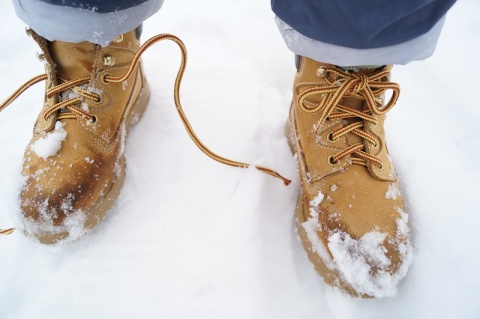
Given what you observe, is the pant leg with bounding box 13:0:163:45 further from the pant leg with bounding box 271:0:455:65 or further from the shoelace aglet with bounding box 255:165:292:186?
the shoelace aglet with bounding box 255:165:292:186

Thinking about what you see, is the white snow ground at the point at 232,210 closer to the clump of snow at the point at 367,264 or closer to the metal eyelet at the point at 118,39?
the clump of snow at the point at 367,264

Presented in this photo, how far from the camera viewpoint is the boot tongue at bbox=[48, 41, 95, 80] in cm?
72

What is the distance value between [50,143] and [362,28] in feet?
1.98

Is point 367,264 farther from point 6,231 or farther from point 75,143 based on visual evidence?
point 6,231

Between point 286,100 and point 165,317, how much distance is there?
60 cm

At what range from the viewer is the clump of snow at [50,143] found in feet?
2.41

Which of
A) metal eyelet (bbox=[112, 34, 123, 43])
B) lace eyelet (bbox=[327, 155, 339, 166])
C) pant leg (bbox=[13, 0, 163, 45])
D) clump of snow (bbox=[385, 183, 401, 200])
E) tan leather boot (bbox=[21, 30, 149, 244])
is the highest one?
pant leg (bbox=[13, 0, 163, 45])

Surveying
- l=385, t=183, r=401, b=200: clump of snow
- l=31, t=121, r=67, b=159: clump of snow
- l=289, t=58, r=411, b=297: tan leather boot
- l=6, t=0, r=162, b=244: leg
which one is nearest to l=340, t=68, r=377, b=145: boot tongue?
l=289, t=58, r=411, b=297: tan leather boot

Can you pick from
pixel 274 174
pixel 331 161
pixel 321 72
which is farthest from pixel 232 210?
pixel 321 72

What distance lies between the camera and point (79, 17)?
0.64 meters

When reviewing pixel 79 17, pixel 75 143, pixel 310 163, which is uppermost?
pixel 79 17

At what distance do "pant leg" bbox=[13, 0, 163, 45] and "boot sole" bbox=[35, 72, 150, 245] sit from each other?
0.74ft

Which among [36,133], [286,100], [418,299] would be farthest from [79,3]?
[418,299]

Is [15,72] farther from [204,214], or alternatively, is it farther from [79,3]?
[204,214]
